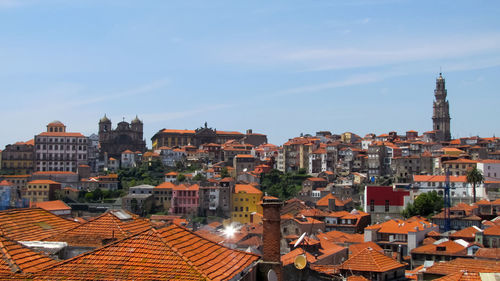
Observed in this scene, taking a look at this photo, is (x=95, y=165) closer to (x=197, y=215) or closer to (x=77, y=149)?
(x=77, y=149)

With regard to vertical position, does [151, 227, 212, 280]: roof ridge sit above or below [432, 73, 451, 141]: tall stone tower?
below

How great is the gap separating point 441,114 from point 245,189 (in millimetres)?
52611

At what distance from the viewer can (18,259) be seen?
11.3 meters

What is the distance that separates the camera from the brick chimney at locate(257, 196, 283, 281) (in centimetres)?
1216

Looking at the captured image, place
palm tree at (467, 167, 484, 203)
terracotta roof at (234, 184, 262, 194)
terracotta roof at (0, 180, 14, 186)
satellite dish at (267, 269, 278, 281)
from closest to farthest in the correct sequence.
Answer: satellite dish at (267, 269, 278, 281), palm tree at (467, 167, 484, 203), terracotta roof at (234, 184, 262, 194), terracotta roof at (0, 180, 14, 186)

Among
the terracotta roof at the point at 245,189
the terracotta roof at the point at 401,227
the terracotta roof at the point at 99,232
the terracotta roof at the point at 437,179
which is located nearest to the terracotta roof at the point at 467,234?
the terracotta roof at the point at 401,227

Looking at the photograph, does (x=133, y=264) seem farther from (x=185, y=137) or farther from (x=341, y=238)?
(x=185, y=137)

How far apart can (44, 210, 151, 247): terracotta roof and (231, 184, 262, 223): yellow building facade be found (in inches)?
2427

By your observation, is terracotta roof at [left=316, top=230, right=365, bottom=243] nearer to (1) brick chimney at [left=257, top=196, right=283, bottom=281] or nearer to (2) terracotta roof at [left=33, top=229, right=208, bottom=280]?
(1) brick chimney at [left=257, top=196, right=283, bottom=281]

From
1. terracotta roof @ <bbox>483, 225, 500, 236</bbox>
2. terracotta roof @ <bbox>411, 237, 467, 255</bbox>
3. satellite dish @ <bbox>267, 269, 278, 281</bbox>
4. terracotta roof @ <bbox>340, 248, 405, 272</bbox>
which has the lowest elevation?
terracotta roof @ <bbox>411, 237, 467, 255</bbox>

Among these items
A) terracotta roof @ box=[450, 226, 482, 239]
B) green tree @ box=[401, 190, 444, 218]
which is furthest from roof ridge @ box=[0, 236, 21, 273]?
green tree @ box=[401, 190, 444, 218]

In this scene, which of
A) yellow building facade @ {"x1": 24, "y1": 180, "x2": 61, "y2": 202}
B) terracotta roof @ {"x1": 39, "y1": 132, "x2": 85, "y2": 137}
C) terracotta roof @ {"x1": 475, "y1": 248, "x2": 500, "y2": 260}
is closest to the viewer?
terracotta roof @ {"x1": 475, "y1": 248, "x2": 500, "y2": 260}

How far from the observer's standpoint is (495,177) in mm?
74625

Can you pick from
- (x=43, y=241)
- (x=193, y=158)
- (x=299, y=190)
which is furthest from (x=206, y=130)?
(x=43, y=241)
